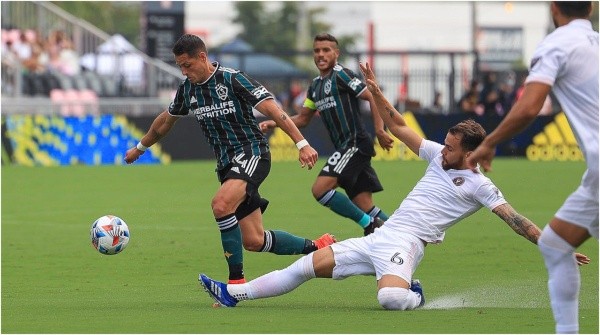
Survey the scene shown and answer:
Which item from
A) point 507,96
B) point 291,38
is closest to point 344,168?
point 507,96

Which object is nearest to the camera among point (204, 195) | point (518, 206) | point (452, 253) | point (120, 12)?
point (452, 253)

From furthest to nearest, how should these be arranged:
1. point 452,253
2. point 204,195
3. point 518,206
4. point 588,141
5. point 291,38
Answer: point 291,38
point 204,195
point 518,206
point 452,253
point 588,141

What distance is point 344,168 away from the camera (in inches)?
552

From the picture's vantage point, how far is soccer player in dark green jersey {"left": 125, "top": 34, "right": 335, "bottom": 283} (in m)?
10.0

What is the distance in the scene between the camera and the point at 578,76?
283 inches

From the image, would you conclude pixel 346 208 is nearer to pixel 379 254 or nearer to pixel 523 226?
pixel 379 254

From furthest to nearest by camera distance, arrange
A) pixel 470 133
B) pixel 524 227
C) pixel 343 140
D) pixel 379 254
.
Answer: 1. pixel 343 140
2. pixel 379 254
3. pixel 470 133
4. pixel 524 227

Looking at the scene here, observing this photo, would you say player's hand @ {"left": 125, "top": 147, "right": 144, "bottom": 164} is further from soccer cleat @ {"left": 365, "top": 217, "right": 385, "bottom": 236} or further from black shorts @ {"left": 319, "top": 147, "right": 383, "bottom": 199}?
soccer cleat @ {"left": 365, "top": 217, "right": 385, "bottom": 236}

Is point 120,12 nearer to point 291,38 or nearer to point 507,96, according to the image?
point 291,38

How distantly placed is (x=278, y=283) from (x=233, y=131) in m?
1.47

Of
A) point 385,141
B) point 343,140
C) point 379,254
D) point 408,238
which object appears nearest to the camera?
point 379,254

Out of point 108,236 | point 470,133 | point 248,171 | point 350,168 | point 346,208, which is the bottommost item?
point 346,208

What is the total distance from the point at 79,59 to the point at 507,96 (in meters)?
11.7

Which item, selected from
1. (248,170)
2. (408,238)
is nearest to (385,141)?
(248,170)
